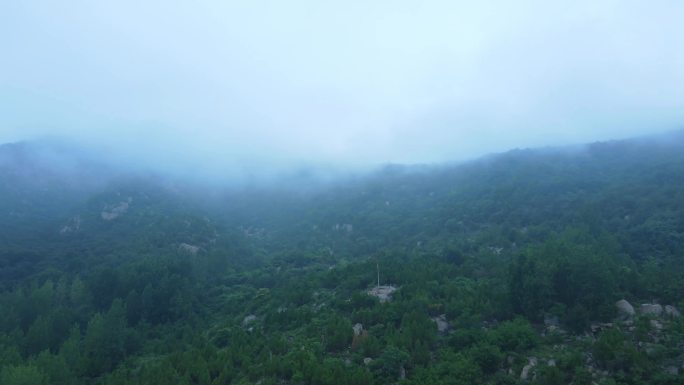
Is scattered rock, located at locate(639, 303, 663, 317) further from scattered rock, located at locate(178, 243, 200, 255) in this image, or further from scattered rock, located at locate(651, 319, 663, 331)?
scattered rock, located at locate(178, 243, 200, 255)

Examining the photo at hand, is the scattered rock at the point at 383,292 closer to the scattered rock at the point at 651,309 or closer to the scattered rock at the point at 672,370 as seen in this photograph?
the scattered rock at the point at 651,309

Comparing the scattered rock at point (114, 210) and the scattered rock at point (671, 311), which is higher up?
the scattered rock at point (114, 210)

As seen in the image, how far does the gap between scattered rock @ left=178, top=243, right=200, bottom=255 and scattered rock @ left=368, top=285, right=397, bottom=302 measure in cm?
3343

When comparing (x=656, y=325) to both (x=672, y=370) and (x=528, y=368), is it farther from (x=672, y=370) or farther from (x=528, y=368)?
(x=528, y=368)

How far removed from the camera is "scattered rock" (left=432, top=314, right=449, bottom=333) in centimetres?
3095

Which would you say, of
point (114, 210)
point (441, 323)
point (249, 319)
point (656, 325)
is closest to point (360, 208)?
point (114, 210)

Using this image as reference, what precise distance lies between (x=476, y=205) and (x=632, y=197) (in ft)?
70.9

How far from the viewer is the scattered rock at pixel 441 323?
31.0 meters

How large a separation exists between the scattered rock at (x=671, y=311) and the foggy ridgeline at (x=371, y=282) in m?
0.22

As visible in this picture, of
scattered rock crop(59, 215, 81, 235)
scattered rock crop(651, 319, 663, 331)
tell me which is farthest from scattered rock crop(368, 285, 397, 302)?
scattered rock crop(59, 215, 81, 235)

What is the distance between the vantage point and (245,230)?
9138cm

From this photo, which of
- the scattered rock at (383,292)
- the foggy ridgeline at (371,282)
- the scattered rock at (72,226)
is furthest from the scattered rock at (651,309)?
the scattered rock at (72,226)

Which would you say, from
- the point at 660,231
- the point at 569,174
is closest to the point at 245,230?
the point at 569,174

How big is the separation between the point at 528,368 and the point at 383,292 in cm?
1828
